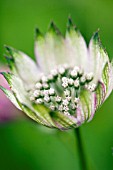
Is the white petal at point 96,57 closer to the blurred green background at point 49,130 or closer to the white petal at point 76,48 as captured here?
the white petal at point 76,48

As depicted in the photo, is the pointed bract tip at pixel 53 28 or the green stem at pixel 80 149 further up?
the pointed bract tip at pixel 53 28

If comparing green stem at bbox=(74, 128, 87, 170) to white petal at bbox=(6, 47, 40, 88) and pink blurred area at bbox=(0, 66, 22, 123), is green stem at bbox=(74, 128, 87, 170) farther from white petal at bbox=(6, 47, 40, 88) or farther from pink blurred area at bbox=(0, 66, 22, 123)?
pink blurred area at bbox=(0, 66, 22, 123)

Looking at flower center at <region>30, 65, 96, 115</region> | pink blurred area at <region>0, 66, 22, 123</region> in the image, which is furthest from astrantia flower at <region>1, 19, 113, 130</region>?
pink blurred area at <region>0, 66, 22, 123</region>

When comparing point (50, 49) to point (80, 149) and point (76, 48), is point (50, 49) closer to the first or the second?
point (76, 48)

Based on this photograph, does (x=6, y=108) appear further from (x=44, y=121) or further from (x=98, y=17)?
(x=98, y=17)

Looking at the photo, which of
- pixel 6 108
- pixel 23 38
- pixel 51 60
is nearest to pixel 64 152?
Answer: pixel 6 108

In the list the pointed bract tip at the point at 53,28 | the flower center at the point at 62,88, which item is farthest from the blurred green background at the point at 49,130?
the pointed bract tip at the point at 53,28

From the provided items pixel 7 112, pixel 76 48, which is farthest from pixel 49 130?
pixel 76 48

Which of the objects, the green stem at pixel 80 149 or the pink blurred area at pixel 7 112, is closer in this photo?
the green stem at pixel 80 149
